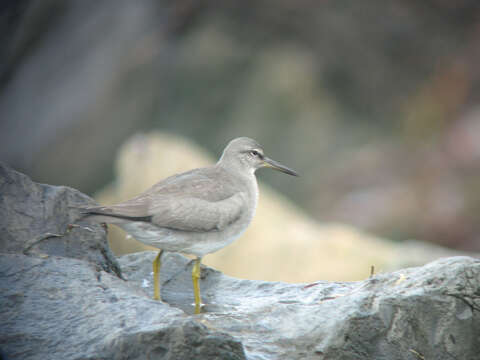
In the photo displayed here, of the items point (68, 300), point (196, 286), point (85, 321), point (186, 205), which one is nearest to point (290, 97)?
point (186, 205)

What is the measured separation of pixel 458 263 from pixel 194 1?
14235 mm

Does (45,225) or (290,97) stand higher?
(290,97)

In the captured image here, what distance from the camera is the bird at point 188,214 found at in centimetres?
603

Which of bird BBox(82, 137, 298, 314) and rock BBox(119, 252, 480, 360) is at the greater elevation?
bird BBox(82, 137, 298, 314)

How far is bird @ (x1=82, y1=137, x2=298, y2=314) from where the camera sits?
237 inches

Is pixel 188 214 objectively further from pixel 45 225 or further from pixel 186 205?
pixel 45 225

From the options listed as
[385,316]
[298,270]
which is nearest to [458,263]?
[385,316]

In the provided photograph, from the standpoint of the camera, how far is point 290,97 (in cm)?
1664

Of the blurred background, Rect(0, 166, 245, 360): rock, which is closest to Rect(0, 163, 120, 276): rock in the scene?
Rect(0, 166, 245, 360): rock

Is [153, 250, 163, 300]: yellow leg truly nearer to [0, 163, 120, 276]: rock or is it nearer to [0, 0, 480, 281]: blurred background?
[0, 163, 120, 276]: rock

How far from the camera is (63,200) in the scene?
19.8 feet

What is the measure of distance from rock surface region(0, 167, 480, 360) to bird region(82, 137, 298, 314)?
40 centimetres

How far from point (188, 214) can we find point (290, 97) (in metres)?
10.9

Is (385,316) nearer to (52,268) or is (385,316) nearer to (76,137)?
(52,268)
